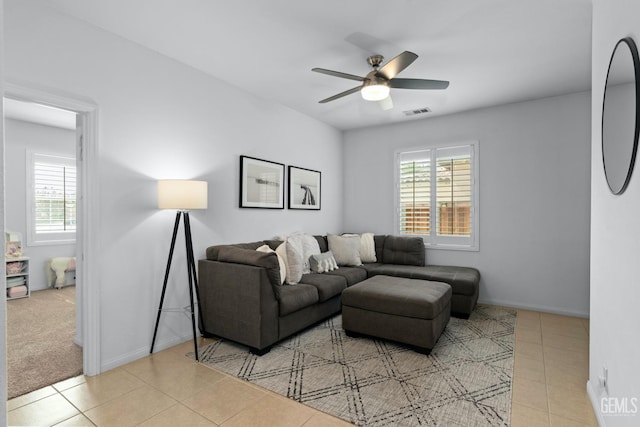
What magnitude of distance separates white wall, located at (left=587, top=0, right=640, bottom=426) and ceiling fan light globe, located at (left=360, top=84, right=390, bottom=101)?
1495 millimetres

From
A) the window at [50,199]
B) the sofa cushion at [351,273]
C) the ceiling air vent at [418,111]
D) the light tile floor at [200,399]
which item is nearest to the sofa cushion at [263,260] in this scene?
the light tile floor at [200,399]

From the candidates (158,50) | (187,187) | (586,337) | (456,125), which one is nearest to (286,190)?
(187,187)

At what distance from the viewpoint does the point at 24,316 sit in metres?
3.89

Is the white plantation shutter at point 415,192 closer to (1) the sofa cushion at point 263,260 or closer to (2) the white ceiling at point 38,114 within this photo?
(1) the sofa cushion at point 263,260

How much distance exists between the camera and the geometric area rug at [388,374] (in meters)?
2.09

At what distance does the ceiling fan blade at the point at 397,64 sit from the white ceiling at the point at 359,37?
0.26 metres

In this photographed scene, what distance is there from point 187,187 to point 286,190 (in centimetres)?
189

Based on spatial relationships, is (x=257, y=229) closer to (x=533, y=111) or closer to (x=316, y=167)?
(x=316, y=167)

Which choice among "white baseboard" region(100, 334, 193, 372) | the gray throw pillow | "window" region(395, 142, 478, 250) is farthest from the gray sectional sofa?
"window" region(395, 142, 478, 250)

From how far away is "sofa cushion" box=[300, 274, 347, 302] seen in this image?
11.6 ft

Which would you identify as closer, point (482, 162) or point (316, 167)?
point (482, 162)

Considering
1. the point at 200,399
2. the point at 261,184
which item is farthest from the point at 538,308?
the point at 200,399

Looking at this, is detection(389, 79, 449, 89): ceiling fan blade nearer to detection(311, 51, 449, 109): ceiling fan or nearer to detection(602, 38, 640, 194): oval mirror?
detection(311, 51, 449, 109): ceiling fan

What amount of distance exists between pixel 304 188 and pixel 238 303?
2.32 m
